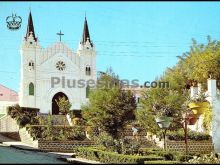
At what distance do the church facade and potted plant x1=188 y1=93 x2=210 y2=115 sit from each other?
23532mm

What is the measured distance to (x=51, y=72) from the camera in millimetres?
52781

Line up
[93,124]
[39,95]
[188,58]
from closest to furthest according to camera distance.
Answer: [93,124], [188,58], [39,95]

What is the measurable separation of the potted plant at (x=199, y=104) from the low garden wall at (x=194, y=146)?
87.5 inches

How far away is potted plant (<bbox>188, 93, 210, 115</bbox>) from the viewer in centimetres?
2984

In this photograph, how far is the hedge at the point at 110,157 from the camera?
707 inches

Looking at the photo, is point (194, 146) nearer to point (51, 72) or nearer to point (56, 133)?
point (56, 133)

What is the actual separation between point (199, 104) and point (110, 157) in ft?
40.8

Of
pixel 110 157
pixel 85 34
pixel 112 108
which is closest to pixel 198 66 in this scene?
pixel 112 108

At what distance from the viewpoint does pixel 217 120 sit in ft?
94.4

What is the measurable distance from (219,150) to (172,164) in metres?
12.7

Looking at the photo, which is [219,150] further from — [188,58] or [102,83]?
[188,58]

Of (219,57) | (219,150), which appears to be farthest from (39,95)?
(219,150)

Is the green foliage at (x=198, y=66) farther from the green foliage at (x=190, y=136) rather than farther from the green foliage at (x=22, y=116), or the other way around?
the green foliage at (x=22, y=116)

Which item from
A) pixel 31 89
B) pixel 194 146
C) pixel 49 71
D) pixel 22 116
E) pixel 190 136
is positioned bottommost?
pixel 194 146
